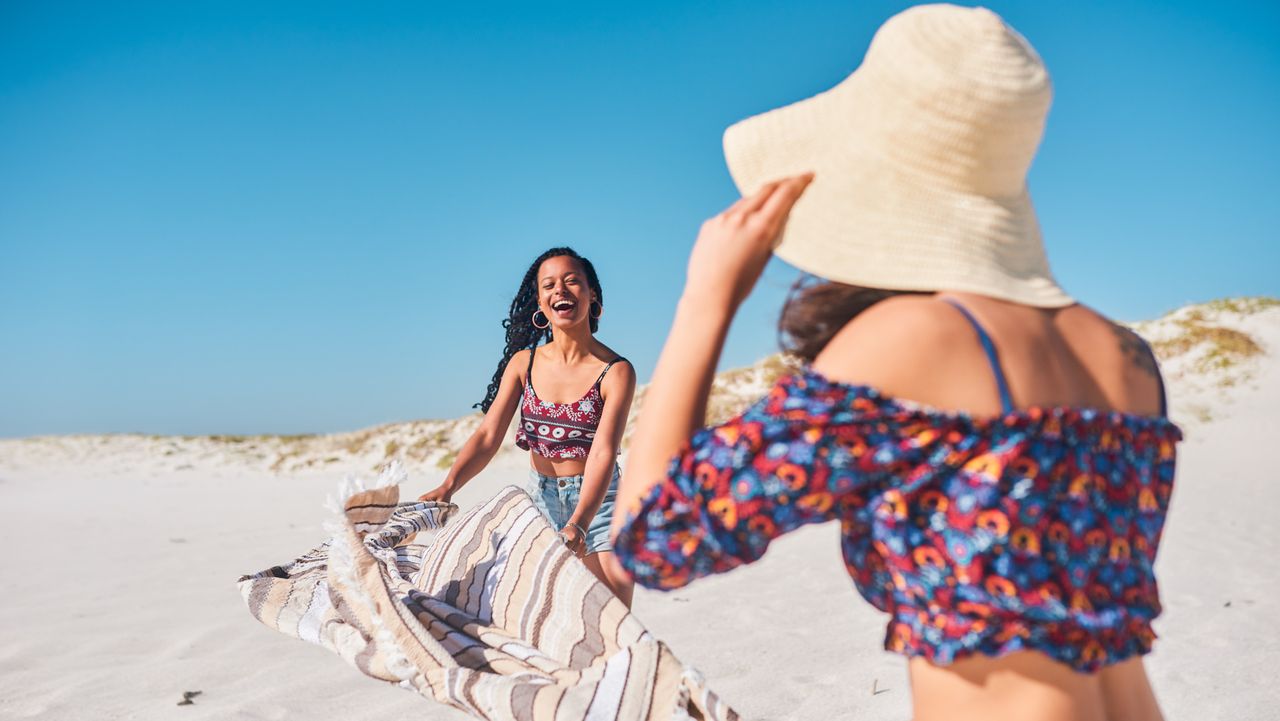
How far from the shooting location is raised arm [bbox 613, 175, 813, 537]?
3.98 feet

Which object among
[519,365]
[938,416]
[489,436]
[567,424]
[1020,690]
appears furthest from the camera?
[519,365]

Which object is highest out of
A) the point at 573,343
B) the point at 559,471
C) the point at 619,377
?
the point at 573,343

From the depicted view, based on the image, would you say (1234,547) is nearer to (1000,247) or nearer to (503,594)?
(503,594)

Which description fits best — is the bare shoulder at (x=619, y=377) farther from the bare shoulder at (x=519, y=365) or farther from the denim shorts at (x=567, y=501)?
the bare shoulder at (x=519, y=365)

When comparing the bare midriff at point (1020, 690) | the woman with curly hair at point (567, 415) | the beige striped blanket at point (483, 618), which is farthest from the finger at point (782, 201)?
the woman with curly hair at point (567, 415)

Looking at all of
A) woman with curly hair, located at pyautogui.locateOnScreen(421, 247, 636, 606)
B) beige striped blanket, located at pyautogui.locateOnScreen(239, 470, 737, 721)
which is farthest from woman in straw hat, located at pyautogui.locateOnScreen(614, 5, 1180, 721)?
woman with curly hair, located at pyautogui.locateOnScreen(421, 247, 636, 606)

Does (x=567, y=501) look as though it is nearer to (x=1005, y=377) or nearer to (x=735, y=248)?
(x=735, y=248)

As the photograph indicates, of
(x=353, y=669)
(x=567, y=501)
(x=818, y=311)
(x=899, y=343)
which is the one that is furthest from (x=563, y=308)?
(x=899, y=343)

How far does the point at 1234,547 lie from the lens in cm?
693

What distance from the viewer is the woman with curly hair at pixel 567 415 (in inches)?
146

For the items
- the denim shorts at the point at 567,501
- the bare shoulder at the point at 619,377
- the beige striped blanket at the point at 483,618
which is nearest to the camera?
the beige striped blanket at the point at 483,618

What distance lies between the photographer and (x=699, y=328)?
1.26 m

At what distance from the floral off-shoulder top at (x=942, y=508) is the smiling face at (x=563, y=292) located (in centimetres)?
293

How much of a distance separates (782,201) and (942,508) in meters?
0.49
